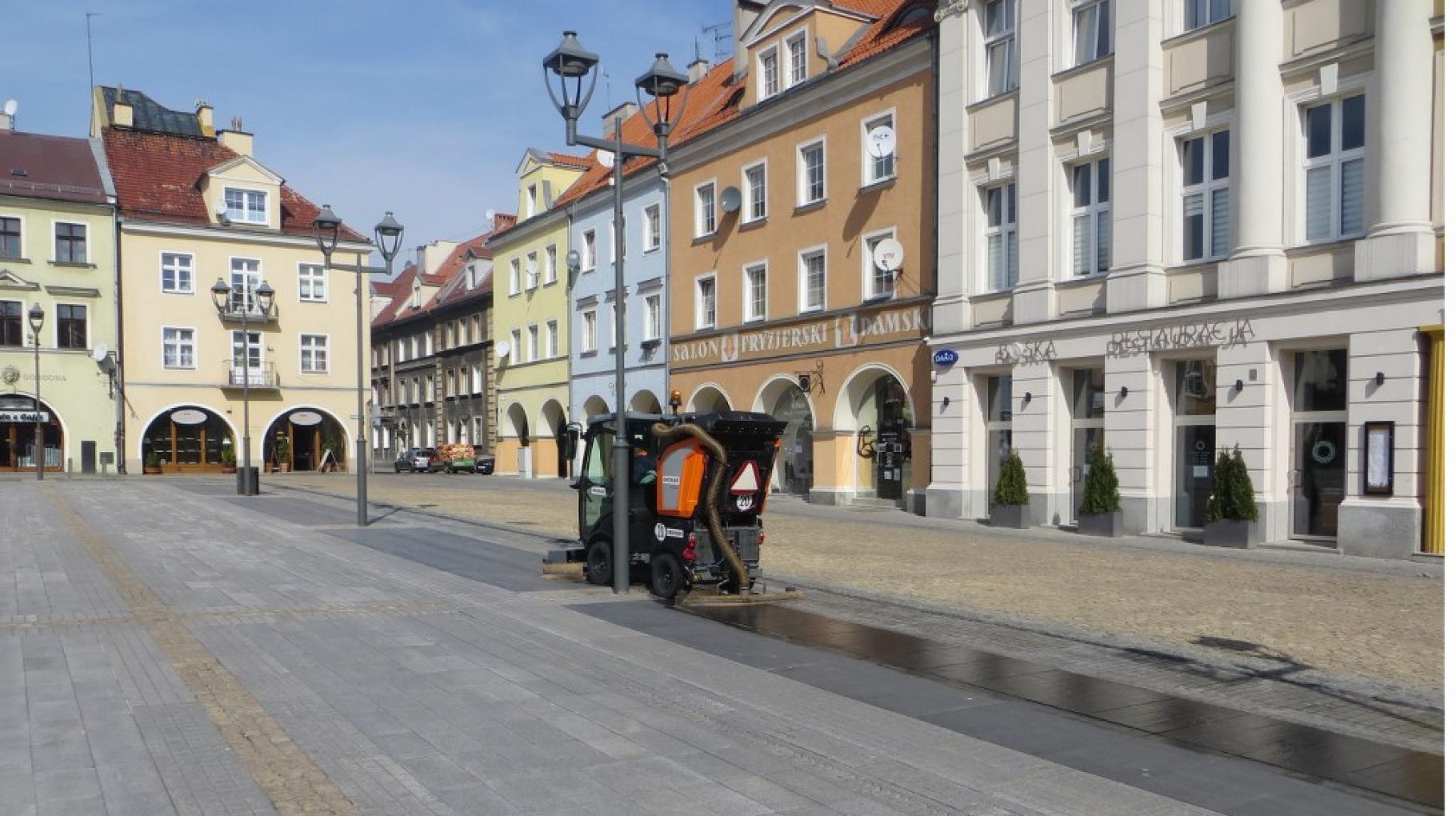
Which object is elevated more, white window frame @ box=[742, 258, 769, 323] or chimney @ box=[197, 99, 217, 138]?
chimney @ box=[197, 99, 217, 138]

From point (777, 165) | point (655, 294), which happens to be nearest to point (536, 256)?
point (655, 294)

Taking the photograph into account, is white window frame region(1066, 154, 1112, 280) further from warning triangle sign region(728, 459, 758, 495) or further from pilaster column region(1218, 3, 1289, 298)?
warning triangle sign region(728, 459, 758, 495)

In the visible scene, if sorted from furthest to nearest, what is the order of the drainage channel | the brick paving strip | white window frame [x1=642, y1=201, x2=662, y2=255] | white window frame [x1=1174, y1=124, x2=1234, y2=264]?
white window frame [x1=642, y1=201, x2=662, y2=255] < white window frame [x1=1174, y1=124, x2=1234, y2=264] < the drainage channel < the brick paving strip

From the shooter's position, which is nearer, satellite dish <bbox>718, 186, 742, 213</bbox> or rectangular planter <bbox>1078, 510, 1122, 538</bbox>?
rectangular planter <bbox>1078, 510, 1122, 538</bbox>

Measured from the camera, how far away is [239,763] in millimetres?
5781

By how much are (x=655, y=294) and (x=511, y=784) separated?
1265 inches

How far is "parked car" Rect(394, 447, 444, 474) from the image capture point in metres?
54.8

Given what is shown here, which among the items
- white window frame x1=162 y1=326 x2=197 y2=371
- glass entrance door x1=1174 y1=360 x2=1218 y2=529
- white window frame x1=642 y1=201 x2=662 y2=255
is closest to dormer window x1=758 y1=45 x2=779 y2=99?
white window frame x1=642 y1=201 x2=662 y2=255

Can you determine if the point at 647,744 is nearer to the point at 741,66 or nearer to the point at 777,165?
the point at 777,165

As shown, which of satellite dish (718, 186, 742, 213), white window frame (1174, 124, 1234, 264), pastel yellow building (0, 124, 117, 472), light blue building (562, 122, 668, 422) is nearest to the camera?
white window frame (1174, 124, 1234, 264)

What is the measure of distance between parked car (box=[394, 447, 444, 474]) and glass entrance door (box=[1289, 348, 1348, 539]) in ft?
139

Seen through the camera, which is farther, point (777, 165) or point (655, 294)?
point (655, 294)

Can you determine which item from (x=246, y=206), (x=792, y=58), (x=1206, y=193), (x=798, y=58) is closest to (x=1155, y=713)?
(x=1206, y=193)

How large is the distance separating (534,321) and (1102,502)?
98.2ft
